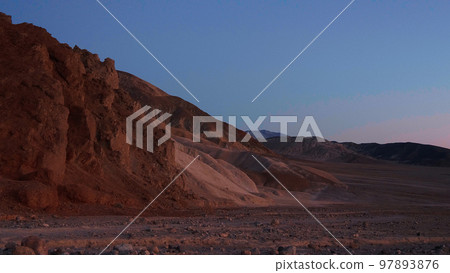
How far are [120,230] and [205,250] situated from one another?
8.80ft

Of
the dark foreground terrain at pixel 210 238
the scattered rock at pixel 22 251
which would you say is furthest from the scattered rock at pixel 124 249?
the scattered rock at pixel 22 251

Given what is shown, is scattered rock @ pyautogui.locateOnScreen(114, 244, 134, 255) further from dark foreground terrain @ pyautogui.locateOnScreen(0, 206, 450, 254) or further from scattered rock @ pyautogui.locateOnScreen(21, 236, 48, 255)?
scattered rock @ pyautogui.locateOnScreen(21, 236, 48, 255)

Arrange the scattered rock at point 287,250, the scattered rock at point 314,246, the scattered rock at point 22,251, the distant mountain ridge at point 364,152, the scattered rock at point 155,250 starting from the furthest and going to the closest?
the distant mountain ridge at point 364,152
the scattered rock at point 314,246
the scattered rock at point 287,250
the scattered rock at point 155,250
the scattered rock at point 22,251

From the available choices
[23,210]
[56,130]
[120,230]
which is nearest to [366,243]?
[120,230]

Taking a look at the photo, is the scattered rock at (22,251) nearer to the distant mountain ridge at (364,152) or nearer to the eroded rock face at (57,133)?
the eroded rock face at (57,133)

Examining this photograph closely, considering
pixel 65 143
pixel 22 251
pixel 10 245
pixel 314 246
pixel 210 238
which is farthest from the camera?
pixel 65 143

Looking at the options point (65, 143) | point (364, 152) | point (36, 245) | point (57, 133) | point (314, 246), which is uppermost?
point (364, 152)

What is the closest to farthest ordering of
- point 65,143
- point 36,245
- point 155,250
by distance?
1. point 36,245
2. point 155,250
3. point 65,143

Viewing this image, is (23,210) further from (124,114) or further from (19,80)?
(124,114)

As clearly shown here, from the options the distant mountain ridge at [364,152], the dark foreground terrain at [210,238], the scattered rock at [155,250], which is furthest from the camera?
the distant mountain ridge at [364,152]

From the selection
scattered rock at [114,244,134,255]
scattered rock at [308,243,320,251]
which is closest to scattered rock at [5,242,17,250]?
scattered rock at [114,244,134,255]

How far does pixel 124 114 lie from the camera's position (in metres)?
20.8

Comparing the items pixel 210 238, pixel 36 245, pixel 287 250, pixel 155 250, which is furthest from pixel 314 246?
pixel 36 245

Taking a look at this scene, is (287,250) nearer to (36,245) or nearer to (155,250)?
(155,250)
